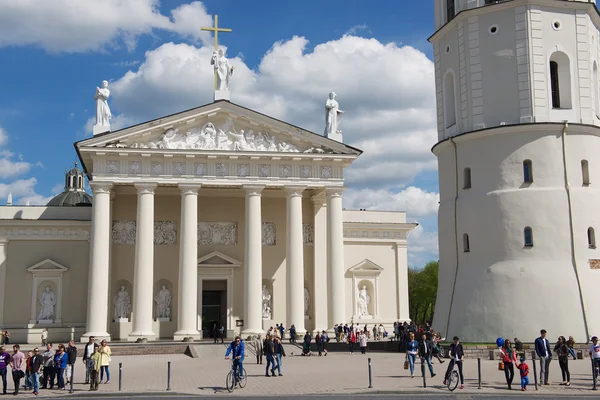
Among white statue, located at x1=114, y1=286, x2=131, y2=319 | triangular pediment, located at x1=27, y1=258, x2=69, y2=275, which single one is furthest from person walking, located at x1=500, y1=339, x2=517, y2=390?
triangular pediment, located at x1=27, y1=258, x2=69, y2=275

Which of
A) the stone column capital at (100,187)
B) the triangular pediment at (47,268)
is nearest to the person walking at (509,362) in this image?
the stone column capital at (100,187)

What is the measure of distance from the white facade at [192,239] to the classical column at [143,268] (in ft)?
0.22

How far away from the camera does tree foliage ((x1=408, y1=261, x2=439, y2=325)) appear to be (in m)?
96.2

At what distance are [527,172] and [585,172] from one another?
8.71 feet

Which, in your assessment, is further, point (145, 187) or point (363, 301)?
point (363, 301)

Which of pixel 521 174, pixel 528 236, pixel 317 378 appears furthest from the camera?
pixel 521 174

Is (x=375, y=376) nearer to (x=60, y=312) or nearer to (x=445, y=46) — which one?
(x=445, y=46)

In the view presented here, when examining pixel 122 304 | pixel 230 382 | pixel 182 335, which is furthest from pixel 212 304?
pixel 230 382

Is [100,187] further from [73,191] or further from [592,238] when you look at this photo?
[73,191]

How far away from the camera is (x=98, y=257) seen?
133ft

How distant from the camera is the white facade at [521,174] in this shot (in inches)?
1214

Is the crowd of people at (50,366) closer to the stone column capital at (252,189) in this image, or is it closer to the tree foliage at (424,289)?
the stone column capital at (252,189)

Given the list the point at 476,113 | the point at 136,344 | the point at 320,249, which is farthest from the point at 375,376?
the point at 320,249

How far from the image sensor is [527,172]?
32156 millimetres
